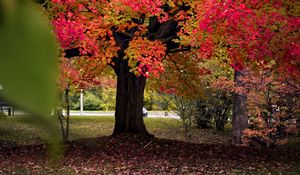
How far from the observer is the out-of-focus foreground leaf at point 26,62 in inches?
8.2

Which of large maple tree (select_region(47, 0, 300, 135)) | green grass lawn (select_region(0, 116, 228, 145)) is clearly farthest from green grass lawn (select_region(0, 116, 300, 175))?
green grass lawn (select_region(0, 116, 228, 145))

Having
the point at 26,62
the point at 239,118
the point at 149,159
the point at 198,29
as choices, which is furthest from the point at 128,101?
the point at 26,62

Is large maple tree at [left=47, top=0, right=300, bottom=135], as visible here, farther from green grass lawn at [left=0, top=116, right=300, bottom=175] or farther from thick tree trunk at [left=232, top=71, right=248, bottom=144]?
thick tree trunk at [left=232, top=71, right=248, bottom=144]

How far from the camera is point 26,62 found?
0.21 meters

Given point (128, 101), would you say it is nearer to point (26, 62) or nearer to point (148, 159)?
point (148, 159)

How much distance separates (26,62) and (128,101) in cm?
1767

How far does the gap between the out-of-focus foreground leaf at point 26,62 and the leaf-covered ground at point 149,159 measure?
11.0 metres

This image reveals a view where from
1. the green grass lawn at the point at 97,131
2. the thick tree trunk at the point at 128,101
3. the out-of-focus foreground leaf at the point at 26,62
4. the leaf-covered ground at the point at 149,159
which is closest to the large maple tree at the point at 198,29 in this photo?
the thick tree trunk at the point at 128,101

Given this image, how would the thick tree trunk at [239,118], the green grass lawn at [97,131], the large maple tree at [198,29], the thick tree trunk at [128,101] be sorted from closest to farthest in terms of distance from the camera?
the large maple tree at [198,29]
the thick tree trunk at [128,101]
the thick tree trunk at [239,118]
the green grass lawn at [97,131]

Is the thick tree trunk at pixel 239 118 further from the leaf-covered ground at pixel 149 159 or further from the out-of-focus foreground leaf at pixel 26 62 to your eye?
the out-of-focus foreground leaf at pixel 26 62

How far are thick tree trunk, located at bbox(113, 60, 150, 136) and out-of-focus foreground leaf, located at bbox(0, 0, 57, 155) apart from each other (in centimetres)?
1748

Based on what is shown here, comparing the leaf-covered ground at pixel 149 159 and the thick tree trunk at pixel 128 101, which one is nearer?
the leaf-covered ground at pixel 149 159

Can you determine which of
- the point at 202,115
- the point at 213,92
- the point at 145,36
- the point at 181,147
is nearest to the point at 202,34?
the point at 145,36

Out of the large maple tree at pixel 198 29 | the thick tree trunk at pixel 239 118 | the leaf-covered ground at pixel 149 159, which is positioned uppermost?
the large maple tree at pixel 198 29
